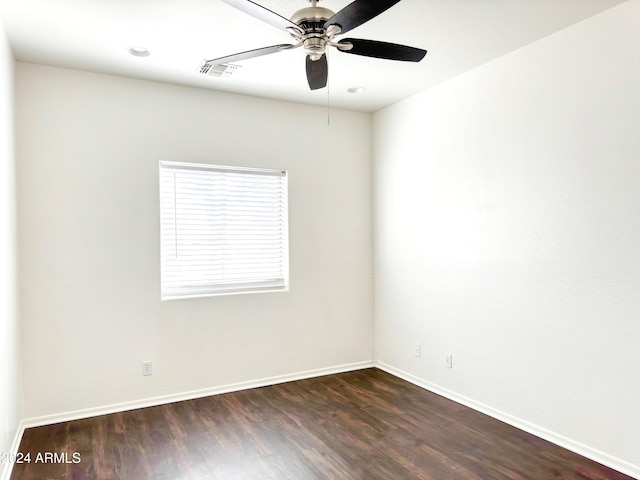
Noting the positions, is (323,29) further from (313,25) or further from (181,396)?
(181,396)

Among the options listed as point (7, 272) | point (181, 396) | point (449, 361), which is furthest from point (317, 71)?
point (181, 396)

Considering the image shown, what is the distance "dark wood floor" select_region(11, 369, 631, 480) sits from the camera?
257cm

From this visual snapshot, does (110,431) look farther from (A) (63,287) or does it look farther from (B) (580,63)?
(B) (580,63)

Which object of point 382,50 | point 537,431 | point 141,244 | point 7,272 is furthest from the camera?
point 141,244

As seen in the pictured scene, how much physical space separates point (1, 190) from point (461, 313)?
335 centimetres

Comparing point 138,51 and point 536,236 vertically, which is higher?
point 138,51

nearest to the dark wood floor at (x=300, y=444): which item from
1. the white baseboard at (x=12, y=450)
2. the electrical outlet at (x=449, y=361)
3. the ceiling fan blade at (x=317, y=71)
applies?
the white baseboard at (x=12, y=450)

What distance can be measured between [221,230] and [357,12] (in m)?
2.58

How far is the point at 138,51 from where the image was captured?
3082 millimetres

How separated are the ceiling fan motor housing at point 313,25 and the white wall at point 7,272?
187 cm

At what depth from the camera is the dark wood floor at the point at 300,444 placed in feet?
8.43

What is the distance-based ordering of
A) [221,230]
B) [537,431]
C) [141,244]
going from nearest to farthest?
[537,431], [141,244], [221,230]

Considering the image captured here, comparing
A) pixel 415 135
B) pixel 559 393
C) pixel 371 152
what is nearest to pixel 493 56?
pixel 415 135

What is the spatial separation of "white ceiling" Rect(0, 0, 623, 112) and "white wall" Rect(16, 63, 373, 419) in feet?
1.14
